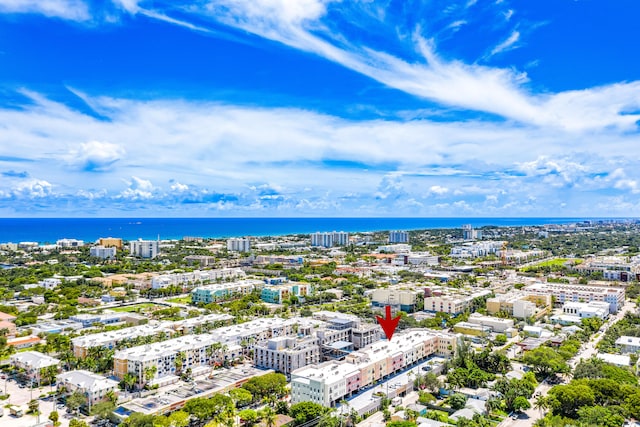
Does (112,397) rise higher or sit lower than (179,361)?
lower

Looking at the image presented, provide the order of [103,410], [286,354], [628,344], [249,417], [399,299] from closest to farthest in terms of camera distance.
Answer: [249,417]
[103,410]
[286,354]
[628,344]
[399,299]

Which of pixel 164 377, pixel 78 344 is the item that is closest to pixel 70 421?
pixel 164 377

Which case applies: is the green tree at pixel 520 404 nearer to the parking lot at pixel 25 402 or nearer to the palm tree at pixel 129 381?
the palm tree at pixel 129 381

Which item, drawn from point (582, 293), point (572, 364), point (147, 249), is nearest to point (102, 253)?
Result: point (147, 249)

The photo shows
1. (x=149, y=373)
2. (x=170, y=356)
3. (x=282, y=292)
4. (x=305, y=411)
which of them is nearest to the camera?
(x=305, y=411)

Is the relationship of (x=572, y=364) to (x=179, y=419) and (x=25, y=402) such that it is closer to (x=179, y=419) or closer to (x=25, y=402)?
(x=179, y=419)

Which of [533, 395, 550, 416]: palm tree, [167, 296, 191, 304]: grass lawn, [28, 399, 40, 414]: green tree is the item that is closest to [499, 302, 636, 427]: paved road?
[533, 395, 550, 416]: palm tree

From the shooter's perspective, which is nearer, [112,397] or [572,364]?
[112,397]
